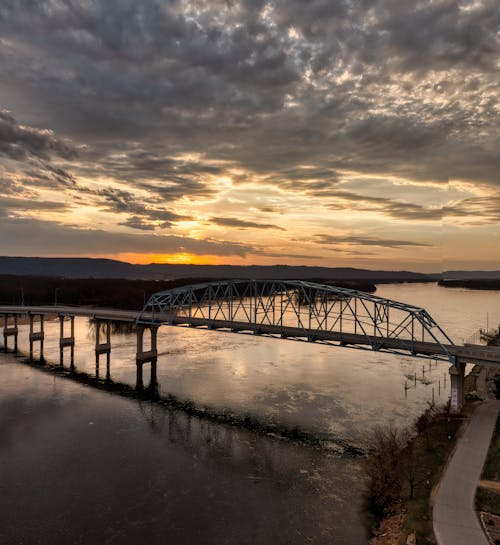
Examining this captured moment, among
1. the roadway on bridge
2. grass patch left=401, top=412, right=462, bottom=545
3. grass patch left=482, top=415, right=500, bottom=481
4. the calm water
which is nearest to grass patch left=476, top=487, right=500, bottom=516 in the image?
the roadway on bridge

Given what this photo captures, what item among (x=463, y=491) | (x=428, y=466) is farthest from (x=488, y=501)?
(x=428, y=466)

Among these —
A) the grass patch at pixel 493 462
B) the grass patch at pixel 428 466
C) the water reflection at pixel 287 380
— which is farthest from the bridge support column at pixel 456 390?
the grass patch at pixel 493 462

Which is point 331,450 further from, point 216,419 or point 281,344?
point 281,344

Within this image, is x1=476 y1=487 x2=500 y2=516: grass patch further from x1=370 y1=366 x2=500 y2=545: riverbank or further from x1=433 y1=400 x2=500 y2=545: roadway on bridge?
x1=433 y1=400 x2=500 y2=545: roadway on bridge

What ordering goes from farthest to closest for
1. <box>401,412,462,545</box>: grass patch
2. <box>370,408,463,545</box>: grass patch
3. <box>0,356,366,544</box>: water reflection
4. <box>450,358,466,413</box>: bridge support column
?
<box>450,358,466,413</box>: bridge support column
<box>0,356,366,544</box>: water reflection
<box>370,408,463,545</box>: grass patch
<box>401,412,462,545</box>: grass patch

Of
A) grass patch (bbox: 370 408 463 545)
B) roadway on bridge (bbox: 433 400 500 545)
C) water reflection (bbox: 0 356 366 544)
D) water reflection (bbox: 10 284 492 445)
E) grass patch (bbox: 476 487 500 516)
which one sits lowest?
water reflection (bbox: 0 356 366 544)

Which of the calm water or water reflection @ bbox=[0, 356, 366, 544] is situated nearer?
water reflection @ bbox=[0, 356, 366, 544]

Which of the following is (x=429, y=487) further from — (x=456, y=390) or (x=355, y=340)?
(x=355, y=340)
